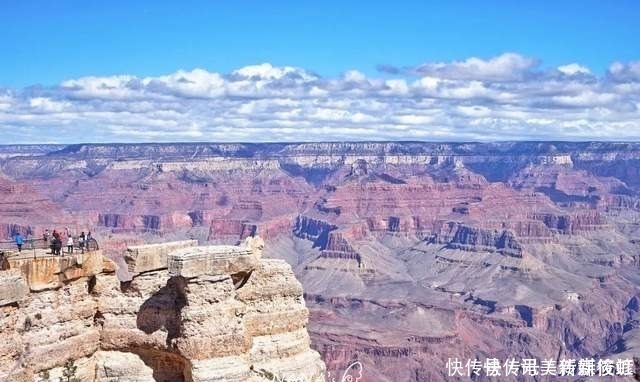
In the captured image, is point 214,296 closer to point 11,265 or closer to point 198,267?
point 198,267

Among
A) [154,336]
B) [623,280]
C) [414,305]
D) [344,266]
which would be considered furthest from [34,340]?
[623,280]

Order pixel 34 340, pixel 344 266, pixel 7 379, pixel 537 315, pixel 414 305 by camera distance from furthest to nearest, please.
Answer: pixel 344 266, pixel 537 315, pixel 414 305, pixel 34 340, pixel 7 379

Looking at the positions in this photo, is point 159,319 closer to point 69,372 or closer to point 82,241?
point 69,372

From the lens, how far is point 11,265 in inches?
922

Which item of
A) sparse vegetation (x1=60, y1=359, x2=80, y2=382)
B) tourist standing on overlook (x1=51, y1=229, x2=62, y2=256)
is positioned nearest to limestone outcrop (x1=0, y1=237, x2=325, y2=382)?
sparse vegetation (x1=60, y1=359, x2=80, y2=382)

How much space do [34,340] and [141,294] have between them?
141 inches

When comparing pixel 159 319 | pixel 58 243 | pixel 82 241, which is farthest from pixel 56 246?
pixel 159 319

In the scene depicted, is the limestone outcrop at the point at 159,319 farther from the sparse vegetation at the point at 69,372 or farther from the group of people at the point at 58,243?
the group of people at the point at 58,243

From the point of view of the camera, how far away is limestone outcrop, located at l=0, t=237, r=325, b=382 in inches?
898

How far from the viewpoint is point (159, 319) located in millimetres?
24703

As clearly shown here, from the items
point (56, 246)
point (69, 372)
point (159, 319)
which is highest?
point (56, 246)

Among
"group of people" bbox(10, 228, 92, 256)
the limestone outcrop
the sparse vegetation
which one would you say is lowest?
the sparse vegetation

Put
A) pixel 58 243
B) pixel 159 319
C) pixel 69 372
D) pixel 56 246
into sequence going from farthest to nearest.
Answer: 1. pixel 58 243
2. pixel 56 246
3. pixel 159 319
4. pixel 69 372

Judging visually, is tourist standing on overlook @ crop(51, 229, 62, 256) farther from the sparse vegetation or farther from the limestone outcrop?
the sparse vegetation
